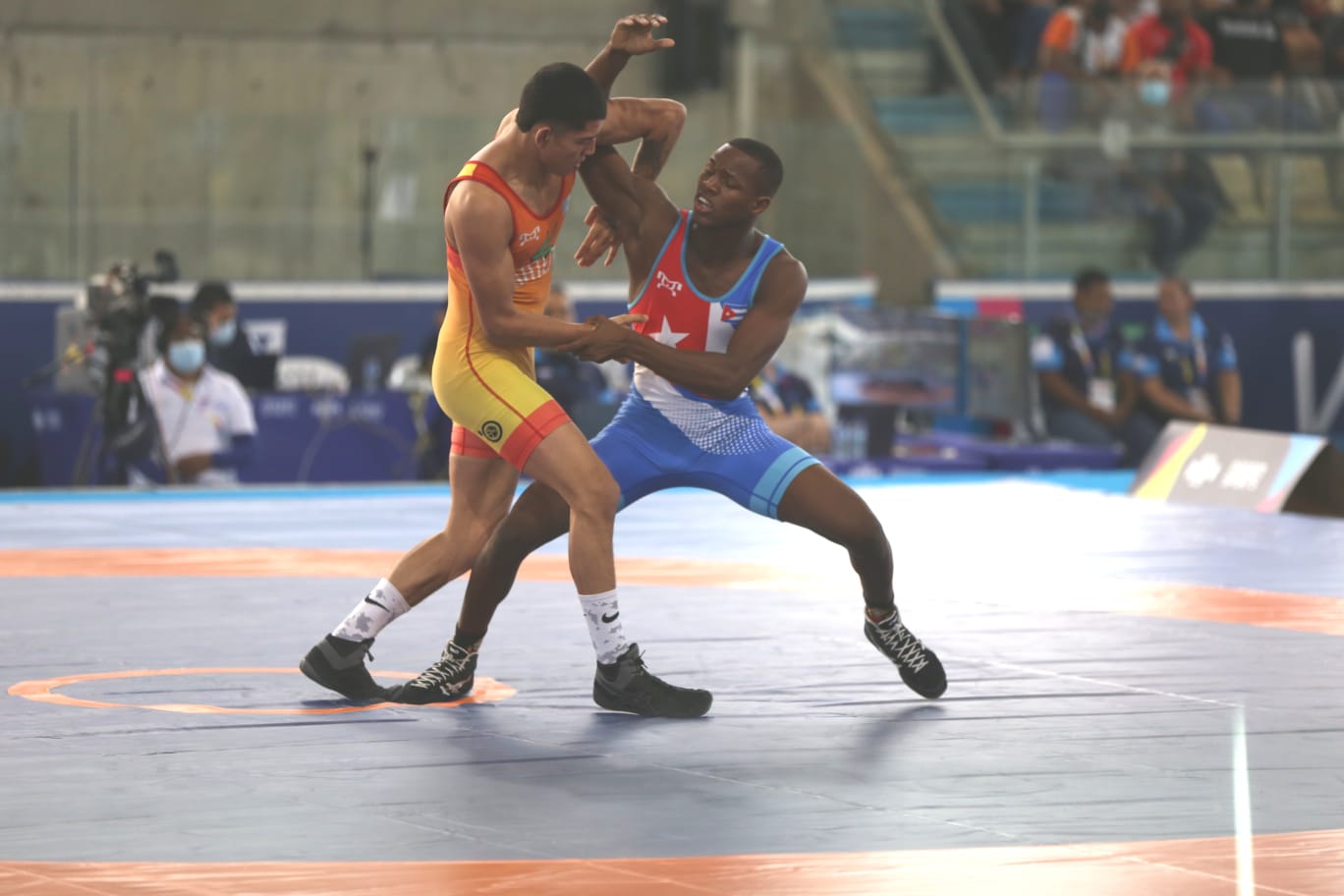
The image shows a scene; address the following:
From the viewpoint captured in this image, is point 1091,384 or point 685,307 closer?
point 685,307

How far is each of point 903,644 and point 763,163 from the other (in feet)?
4.02

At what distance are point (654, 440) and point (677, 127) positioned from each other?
0.78m

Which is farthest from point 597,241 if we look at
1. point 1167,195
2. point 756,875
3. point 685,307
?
point 1167,195

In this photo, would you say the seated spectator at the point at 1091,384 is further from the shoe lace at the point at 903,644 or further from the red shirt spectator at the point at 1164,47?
the shoe lace at the point at 903,644

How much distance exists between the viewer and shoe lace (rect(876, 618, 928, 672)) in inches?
228

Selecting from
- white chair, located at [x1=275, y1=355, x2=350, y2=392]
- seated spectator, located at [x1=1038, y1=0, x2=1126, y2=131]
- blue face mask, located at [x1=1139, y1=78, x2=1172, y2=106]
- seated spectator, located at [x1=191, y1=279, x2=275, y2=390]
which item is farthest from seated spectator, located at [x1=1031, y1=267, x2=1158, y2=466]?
seated spectator, located at [x1=191, y1=279, x2=275, y2=390]

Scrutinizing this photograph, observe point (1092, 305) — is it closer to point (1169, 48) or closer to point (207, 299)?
point (1169, 48)

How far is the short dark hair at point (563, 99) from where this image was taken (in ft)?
17.5

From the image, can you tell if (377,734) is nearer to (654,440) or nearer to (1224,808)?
(654,440)

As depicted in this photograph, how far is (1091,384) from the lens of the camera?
1352 centimetres

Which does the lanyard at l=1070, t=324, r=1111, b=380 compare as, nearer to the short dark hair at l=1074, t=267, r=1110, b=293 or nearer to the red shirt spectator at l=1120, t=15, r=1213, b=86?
the short dark hair at l=1074, t=267, r=1110, b=293

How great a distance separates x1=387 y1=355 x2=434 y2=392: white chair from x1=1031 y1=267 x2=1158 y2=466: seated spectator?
352cm

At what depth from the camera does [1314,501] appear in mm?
10547

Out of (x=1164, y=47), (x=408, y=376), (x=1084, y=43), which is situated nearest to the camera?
(x=408, y=376)
